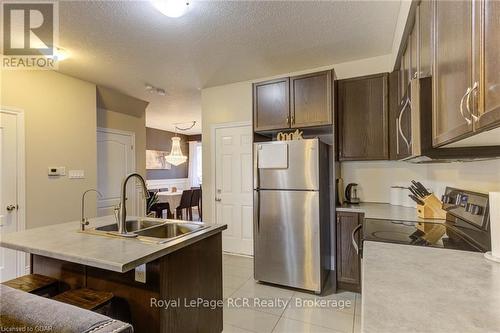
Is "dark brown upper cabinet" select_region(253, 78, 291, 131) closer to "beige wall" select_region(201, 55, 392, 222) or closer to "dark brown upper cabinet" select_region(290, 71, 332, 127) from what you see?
"dark brown upper cabinet" select_region(290, 71, 332, 127)

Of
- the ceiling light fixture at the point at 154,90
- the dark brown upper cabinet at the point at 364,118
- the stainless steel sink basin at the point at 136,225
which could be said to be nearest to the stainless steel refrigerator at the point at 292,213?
the dark brown upper cabinet at the point at 364,118

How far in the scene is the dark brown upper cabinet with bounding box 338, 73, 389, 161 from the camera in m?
2.61

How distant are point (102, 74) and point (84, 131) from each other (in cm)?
86

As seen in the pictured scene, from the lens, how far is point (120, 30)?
238cm

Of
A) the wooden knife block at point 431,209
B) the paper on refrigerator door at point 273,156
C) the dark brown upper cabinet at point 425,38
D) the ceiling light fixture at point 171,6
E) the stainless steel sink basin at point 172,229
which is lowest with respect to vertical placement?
the stainless steel sink basin at point 172,229

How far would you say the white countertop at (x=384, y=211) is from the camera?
205cm

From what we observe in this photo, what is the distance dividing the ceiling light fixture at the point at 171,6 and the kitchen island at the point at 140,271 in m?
1.64

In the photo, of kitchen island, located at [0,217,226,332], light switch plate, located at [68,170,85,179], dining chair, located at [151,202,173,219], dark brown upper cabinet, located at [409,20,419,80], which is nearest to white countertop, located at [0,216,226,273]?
kitchen island, located at [0,217,226,332]

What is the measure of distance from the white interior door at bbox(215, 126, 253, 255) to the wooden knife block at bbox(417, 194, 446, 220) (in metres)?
2.20

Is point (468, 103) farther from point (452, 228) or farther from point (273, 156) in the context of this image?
point (273, 156)

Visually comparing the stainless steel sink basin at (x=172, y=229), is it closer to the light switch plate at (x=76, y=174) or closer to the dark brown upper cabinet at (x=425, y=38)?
the dark brown upper cabinet at (x=425, y=38)

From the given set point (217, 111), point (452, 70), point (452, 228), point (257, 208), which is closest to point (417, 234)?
point (452, 228)

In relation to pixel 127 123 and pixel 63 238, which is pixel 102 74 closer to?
pixel 127 123

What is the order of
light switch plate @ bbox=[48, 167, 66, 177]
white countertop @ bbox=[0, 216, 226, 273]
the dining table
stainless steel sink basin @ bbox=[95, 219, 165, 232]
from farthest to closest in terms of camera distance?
1. the dining table
2. light switch plate @ bbox=[48, 167, 66, 177]
3. stainless steel sink basin @ bbox=[95, 219, 165, 232]
4. white countertop @ bbox=[0, 216, 226, 273]
